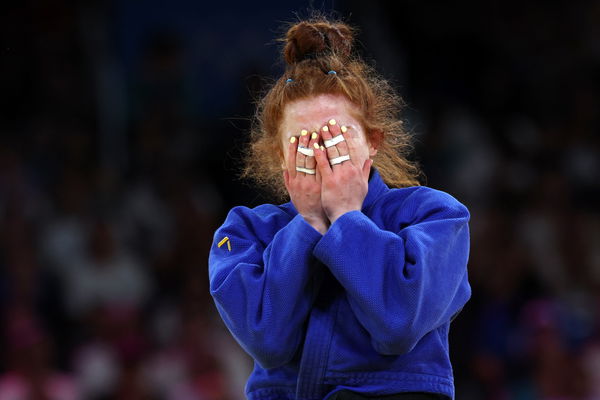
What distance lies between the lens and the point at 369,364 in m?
1.60

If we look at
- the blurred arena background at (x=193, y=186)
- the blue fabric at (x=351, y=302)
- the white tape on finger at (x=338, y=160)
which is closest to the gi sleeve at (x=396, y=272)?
the blue fabric at (x=351, y=302)

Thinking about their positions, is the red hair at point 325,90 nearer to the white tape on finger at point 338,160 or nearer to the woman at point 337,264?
the woman at point 337,264

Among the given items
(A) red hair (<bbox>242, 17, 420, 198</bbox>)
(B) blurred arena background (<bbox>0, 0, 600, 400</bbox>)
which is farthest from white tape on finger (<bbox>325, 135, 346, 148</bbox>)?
(B) blurred arena background (<bbox>0, 0, 600, 400</bbox>)

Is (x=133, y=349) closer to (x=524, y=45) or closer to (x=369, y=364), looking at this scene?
(x=369, y=364)

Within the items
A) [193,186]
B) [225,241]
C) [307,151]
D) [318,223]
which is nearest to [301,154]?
[307,151]

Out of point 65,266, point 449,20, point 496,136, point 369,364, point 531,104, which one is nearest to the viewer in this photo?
point 369,364

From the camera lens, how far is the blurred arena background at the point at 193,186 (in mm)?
4473

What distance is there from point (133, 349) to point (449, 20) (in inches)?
141

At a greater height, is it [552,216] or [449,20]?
[449,20]

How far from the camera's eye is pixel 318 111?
66.7 inches

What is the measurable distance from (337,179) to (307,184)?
60mm

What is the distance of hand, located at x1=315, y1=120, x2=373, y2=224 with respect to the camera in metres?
1.64

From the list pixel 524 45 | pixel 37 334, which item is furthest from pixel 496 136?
pixel 37 334

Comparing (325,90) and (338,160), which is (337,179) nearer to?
(338,160)
